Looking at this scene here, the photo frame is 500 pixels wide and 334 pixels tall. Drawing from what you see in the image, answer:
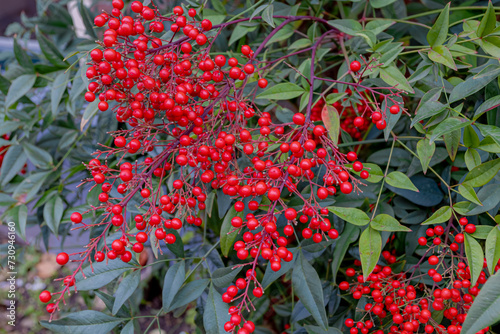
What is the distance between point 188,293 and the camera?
2.29ft

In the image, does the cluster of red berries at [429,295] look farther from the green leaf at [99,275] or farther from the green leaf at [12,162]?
the green leaf at [12,162]

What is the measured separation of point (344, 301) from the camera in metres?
0.87

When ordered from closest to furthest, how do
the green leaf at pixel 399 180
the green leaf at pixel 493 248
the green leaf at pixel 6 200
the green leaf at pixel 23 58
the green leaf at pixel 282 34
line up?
the green leaf at pixel 493 248, the green leaf at pixel 399 180, the green leaf at pixel 282 34, the green leaf at pixel 23 58, the green leaf at pixel 6 200

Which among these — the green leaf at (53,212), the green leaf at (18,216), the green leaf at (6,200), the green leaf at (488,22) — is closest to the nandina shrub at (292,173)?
the green leaf at (488,22)

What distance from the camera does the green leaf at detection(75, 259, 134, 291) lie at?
646mm

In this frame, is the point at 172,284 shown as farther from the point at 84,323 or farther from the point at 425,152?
the point at 425,152

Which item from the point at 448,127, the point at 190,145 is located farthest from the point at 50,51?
the point at 448,127

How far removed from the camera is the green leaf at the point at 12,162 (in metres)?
1.00

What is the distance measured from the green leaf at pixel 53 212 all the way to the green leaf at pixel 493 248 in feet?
3.12

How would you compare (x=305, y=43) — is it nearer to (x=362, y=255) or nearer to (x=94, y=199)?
(x=362, y=255)

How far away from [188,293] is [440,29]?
683 millimetres

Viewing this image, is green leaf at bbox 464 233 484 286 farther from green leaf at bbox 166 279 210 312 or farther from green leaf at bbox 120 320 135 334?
green leaf at bbox 120 320 135 334

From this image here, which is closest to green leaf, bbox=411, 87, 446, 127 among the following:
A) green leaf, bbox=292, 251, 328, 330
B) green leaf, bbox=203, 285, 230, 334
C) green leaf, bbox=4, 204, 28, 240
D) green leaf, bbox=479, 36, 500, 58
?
green leaf, bbox=479, 36, 500, 58

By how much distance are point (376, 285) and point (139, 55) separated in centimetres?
58
